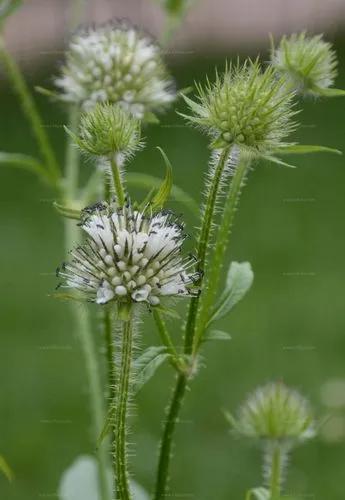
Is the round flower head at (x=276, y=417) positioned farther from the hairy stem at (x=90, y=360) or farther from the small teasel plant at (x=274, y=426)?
the hairy stem at (x=90, y=360)

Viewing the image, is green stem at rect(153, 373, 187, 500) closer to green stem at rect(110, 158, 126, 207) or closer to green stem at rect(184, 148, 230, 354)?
green stem at rect(184, 148, 230, 354)

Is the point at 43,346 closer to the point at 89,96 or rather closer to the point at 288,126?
the point at 89,96

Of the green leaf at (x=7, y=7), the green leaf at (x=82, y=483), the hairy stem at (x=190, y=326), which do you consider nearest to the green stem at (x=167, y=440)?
the hairy stem at (x=190, y=326)

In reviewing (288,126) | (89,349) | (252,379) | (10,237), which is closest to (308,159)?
(10,237)

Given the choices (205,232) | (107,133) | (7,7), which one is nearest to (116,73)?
(7,7)

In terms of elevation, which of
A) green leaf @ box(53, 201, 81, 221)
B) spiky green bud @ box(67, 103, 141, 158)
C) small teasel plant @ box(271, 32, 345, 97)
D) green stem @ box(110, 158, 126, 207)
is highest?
small teasel plant @ box(271, 32, 345, 97)

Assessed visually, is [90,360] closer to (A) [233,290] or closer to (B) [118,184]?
(A) [233,290]

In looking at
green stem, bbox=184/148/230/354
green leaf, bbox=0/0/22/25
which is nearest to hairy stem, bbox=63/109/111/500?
green leaf, bbox=0/0/22/25

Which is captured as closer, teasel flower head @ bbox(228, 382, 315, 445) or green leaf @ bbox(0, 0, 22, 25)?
teasel flower head @ bbox(228, 382, 315, 445)
